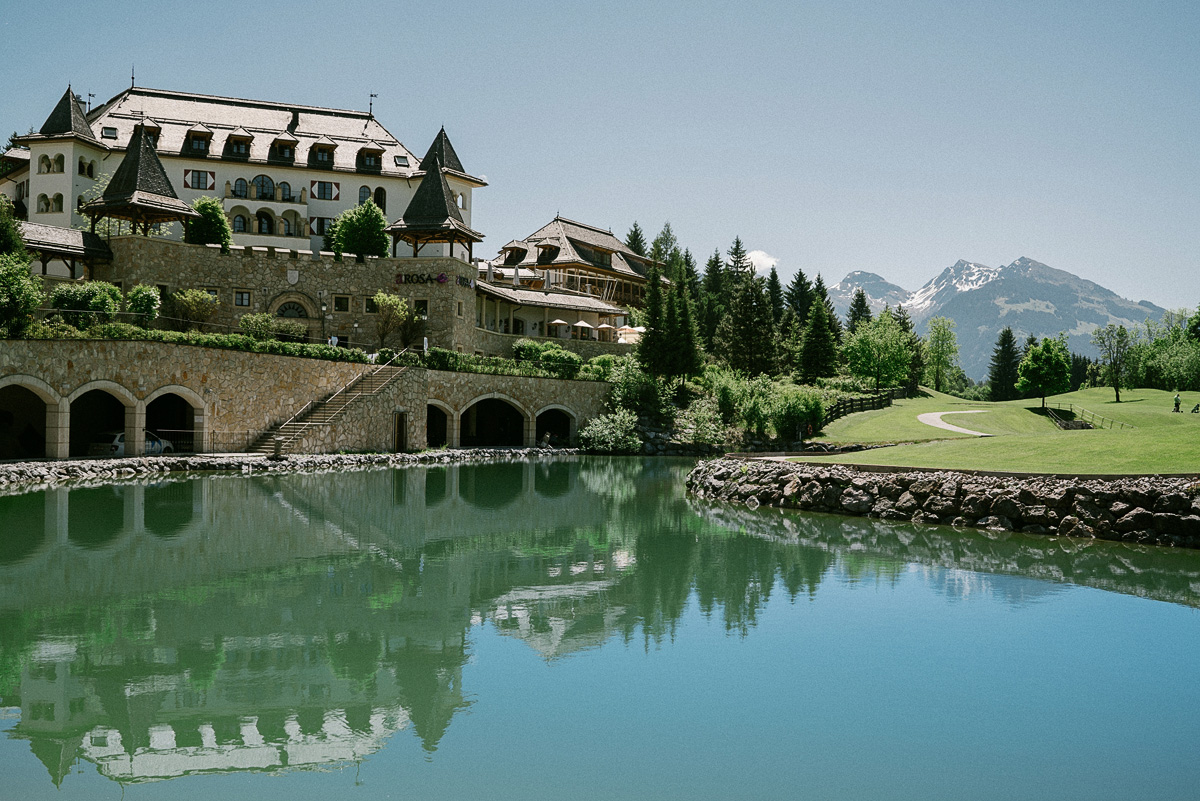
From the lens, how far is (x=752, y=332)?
64125 mm

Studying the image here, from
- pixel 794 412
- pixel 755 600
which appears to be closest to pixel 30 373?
pixel 755 600

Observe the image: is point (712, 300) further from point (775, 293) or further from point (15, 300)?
point (15, 300)

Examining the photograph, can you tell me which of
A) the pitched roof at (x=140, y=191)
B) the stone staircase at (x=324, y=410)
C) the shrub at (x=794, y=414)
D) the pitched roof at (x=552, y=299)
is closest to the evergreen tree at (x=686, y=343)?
the shrub at (x=794, y=414)

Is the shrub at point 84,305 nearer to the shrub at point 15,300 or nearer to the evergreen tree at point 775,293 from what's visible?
the shrub at point 15,300

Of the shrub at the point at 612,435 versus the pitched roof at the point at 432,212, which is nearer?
the pitched roof at the point at 432,212

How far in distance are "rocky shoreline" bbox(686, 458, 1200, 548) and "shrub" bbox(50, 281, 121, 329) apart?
892 inches

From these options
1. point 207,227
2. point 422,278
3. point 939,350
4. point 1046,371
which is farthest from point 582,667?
point 939,350

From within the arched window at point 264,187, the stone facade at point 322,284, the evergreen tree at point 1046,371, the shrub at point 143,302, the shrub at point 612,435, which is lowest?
the shrub at point 612,435

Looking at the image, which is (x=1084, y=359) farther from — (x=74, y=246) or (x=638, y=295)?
(x=74, y=246)

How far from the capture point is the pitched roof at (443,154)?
54.9m

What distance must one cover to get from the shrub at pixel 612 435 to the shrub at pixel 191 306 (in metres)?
20.7

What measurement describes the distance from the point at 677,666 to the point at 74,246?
39.9 m

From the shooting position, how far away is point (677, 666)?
10055mm

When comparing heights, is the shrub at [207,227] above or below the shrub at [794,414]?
above
